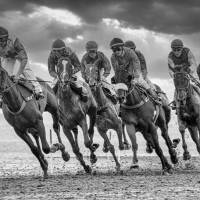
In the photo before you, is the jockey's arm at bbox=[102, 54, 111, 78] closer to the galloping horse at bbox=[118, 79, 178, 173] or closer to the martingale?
the galloping horse at bbox=[118, 79, 178, 173]

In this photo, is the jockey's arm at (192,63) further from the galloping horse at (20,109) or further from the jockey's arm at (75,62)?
the galloping horse at (20,109)

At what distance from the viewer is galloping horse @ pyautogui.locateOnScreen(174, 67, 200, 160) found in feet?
49.2

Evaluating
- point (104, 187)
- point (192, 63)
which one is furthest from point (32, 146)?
point (192, 63)

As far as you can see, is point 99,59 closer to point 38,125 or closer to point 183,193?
point 38,125

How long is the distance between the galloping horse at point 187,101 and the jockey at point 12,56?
3.08 meters

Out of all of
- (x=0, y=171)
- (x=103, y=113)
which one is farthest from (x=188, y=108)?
(x=0, y=171)

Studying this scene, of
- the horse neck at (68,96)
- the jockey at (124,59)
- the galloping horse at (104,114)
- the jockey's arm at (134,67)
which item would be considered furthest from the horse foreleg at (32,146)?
the galloping horse at (104,114)

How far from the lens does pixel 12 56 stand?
14289mm

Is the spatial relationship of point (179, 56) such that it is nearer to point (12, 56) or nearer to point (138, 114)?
point (138, 114)

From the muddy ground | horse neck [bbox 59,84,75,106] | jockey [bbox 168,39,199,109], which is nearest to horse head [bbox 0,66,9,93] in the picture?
the muddy ground

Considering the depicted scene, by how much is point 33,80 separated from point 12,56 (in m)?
0.71

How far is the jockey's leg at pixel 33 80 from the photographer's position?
1444 centimetres

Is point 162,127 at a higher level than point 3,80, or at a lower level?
lower

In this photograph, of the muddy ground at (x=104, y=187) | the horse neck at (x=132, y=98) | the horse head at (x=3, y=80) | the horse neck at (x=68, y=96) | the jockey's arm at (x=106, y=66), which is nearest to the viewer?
the muddy ground at (x=104, y=187)
